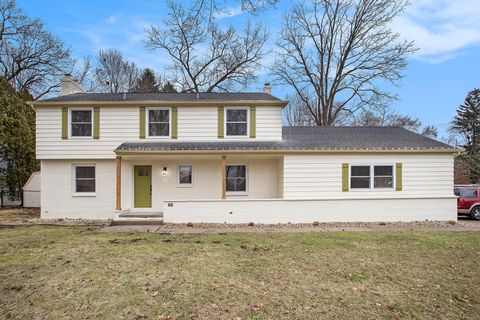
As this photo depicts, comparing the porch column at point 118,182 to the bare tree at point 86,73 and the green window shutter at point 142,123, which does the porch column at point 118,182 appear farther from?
the bare tree at point 86,73

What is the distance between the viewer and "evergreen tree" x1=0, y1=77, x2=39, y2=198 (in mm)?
16562

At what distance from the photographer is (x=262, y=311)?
13.6ft

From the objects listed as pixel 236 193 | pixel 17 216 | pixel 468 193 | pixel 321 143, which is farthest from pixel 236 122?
pixel 468 193

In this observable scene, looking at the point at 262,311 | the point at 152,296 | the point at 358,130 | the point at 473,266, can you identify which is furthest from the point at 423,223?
the point at 152,296

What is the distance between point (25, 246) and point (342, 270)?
8.00 meters

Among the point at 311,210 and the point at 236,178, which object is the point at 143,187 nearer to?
the point at 236,178

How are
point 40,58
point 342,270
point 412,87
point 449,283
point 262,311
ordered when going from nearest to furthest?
1. point 262,311
2. point 449,283
3. point 342,270
4. point 412,87
5. point 40,58

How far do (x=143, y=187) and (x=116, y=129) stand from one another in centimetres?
292

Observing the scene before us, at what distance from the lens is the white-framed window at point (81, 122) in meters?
13.5

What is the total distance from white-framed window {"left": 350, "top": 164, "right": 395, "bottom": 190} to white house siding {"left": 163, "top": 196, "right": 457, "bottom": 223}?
2.57 ft

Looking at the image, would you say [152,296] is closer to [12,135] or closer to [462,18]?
[462,18]

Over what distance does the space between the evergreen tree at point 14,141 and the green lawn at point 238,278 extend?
10.5 meters

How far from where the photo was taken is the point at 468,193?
14.2m

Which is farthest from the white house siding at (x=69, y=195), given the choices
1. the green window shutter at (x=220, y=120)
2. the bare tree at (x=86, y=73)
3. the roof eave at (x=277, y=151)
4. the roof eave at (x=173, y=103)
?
the bare tree at (x=86, y=73)
